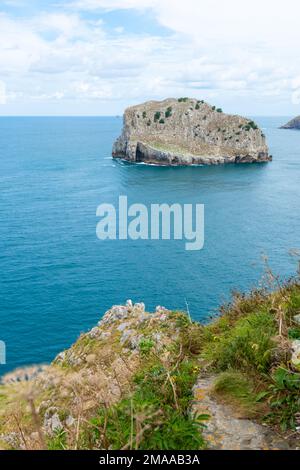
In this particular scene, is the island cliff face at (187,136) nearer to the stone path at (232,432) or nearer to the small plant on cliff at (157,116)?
the small plant on cliff at (157,116)

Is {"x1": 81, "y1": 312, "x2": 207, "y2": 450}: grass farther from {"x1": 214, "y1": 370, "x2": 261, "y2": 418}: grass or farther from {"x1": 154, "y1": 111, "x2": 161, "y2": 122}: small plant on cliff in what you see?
{"x1": 154, "y1": 111, "x2": 161, "y2": 122}: small plant on cliff

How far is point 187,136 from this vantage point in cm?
17362

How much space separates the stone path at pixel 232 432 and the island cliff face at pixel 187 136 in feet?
499

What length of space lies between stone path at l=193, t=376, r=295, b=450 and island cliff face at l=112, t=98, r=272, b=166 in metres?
152

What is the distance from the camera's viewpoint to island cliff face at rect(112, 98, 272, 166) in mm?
161500

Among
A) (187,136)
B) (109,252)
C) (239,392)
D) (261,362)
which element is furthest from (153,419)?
(187,136)

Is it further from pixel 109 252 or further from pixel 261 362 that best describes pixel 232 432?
pixel 109 252

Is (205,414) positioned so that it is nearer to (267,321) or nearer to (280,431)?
(280,431)

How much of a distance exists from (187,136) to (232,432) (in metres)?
172

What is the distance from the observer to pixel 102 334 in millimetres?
17969

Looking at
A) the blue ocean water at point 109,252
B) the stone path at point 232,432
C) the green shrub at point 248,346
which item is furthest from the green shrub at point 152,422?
the blue ocean water at point 109,252

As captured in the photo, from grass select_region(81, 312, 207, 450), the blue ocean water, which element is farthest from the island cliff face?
grass select_region(81, 312, 207, 450)
